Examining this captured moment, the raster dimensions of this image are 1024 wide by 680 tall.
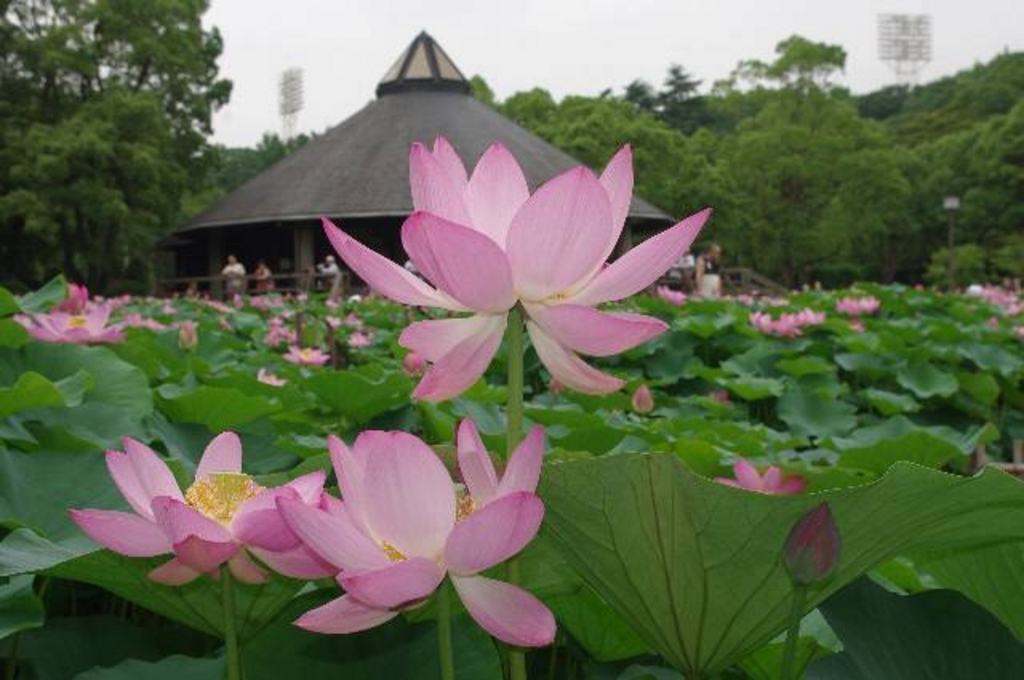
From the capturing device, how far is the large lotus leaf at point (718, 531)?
565 millimetres

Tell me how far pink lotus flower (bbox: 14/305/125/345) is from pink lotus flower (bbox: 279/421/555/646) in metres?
1.35

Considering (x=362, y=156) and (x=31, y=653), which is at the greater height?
(x=362, y=156)

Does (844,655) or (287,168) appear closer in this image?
(844,655)

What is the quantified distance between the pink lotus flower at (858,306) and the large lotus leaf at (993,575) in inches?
170

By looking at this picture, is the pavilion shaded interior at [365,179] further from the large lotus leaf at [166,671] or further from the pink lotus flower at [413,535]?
the pink lotus flower at [413,535]

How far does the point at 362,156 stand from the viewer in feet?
75.8

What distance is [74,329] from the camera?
1.78m

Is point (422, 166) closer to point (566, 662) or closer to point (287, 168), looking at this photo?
point (566, 662)


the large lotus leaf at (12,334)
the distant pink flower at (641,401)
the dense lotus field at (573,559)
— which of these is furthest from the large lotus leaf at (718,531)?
the distant pink flower at (641,401)

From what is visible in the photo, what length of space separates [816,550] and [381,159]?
2248 cm

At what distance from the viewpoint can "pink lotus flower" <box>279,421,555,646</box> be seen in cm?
50

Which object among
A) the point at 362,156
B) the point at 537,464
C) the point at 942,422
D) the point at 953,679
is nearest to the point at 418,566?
the point at 537,464

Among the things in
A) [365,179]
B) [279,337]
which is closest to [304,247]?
[365,179]

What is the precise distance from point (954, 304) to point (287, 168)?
19.7 m
